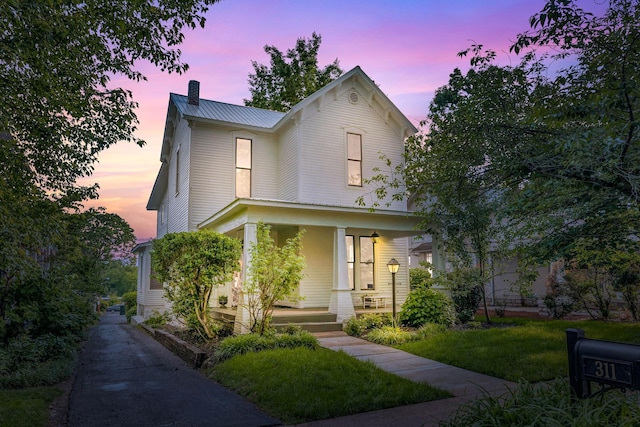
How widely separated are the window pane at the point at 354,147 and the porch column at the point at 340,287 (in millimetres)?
3595

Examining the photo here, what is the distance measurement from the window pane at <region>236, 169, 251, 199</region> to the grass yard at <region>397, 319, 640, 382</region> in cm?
774

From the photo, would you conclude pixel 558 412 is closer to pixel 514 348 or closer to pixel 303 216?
pixel 514 348

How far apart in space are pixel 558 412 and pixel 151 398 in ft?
16.7

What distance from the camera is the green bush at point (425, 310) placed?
11414mm

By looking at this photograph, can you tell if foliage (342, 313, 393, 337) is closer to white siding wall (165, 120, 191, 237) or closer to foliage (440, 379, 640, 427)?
white siding wall (165, 120, 191, 237)

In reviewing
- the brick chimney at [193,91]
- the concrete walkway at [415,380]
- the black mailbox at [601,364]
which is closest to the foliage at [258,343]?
the concrete walkway at [415,380]

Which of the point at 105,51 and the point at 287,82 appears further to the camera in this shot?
the point at 287,82

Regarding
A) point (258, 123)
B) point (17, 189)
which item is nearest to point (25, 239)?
point (17, 189)

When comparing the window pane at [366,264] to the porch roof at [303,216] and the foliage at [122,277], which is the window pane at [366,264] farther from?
the foliage at [122,277]

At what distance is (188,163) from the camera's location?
14.2m

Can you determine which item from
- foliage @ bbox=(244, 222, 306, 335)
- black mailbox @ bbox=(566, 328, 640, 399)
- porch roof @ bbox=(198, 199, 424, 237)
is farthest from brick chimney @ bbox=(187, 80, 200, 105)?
black mailbox @ bbox=(566, 328, 640, 399)

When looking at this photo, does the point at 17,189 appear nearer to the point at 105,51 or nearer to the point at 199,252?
the point at 105,51

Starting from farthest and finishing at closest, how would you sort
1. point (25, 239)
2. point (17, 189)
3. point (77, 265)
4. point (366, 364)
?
point (77, 265) < point (366, 364) < point (17, 189) < point (25, 239)

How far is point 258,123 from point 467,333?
9.71 meters
